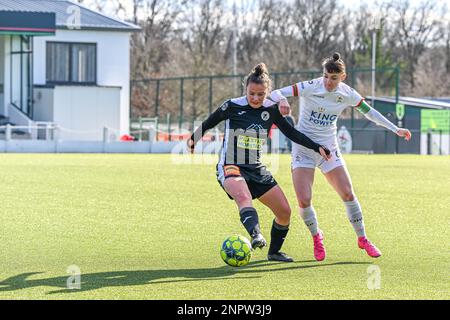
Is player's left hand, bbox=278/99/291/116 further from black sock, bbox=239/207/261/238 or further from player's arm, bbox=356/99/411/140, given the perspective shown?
player's arm, bbox=356/99/411/140

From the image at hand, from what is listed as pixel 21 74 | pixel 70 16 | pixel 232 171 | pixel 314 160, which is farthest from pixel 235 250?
pixel 70 16

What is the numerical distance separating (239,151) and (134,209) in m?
5.98

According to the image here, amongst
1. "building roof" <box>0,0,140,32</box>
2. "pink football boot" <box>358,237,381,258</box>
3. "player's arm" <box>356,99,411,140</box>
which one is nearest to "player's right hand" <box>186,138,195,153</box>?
"player's arm" <box>356,99,411,140</box>

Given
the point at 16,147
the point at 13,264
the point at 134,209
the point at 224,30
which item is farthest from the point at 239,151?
the point at 224,30

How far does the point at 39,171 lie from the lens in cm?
2480

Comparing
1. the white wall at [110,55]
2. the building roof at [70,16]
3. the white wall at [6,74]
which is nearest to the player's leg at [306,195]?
the white wall at [6,74]

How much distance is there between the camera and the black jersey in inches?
405

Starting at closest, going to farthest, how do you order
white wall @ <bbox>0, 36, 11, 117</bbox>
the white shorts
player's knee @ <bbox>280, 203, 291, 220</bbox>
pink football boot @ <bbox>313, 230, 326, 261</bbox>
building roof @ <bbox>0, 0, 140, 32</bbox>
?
player's knee @ <bbox>280, 203, 291, 220</bbox>
pink football boot @ <bbox>313, 230, 326, 261</bbox>
the white shorts
white wall @ <bbox>0, 36, 11, 117</bbox>
building roof @ <bbox>0, 0, 140, 32</bbox>

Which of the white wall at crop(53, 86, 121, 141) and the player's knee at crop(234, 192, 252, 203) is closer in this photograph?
the player's knee at crop(234, 192, 252, 203)

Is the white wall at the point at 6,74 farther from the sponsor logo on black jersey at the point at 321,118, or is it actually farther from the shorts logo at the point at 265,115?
the shorts logo at the point at 265,115

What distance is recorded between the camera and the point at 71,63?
166ft

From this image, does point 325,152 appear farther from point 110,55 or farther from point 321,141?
point 110,55

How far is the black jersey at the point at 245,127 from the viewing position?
33.8 feet

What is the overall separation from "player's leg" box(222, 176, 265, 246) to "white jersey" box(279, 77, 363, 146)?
1162 mm
